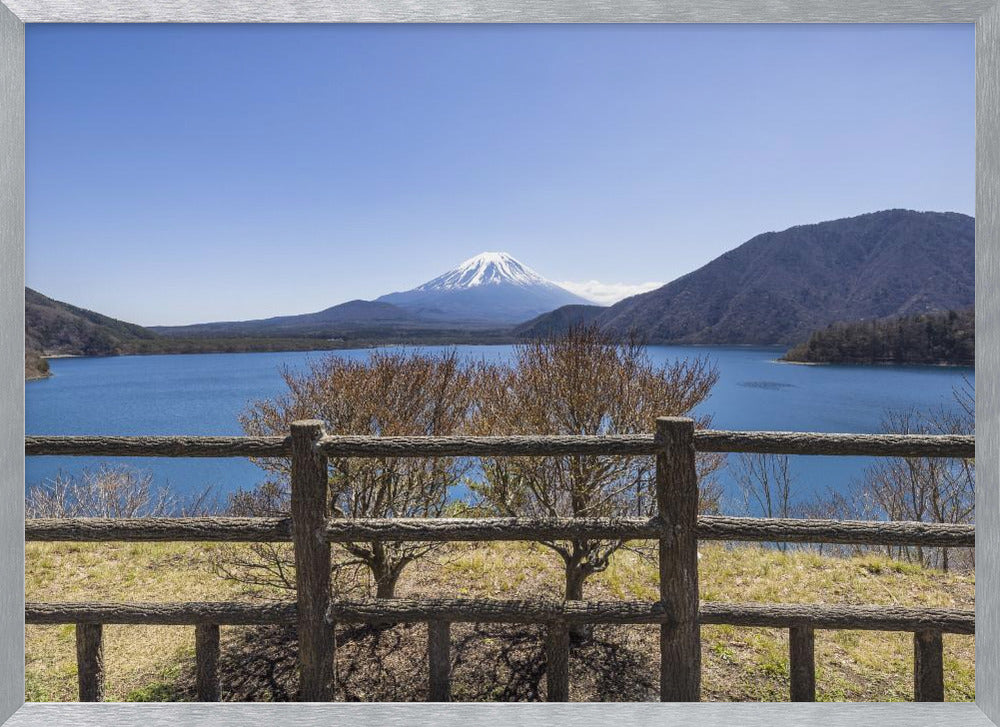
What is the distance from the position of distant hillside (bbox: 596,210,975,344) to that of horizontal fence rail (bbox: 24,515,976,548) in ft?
6.28

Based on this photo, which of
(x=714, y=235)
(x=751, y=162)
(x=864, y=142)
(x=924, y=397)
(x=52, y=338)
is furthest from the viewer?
(x=924, y=397)

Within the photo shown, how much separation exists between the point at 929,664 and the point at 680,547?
3.13 ft

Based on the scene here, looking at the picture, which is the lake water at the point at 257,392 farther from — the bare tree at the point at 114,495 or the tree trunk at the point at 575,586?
the tree trunk at the point at 575,586

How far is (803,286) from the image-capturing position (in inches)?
151

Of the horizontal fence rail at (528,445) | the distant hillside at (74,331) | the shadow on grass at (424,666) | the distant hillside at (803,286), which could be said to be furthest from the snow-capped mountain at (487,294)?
the shadow on grass at (424,666)

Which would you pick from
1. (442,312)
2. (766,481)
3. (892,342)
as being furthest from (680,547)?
(766,481)

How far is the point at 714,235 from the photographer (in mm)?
3008

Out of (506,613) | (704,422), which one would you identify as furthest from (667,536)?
(704,422)

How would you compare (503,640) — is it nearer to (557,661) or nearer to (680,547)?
(557,661)

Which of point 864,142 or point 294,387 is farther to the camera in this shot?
point 294,387

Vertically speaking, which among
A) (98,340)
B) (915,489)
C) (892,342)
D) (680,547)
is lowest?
(915,489)

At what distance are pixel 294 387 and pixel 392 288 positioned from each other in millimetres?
927

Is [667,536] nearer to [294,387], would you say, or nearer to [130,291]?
[294,387]

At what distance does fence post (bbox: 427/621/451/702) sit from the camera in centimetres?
170
